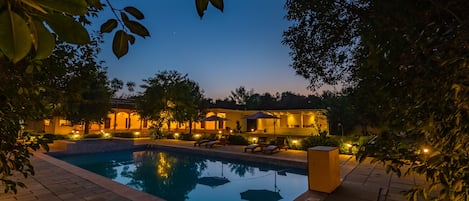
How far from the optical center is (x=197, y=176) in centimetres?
1055

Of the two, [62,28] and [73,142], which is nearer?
[62,28]

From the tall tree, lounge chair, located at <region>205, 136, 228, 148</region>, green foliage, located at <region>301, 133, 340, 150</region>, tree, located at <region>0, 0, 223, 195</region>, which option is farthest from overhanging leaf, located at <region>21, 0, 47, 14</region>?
lounge chair, located at <region>205, 136, 228, 148</region>

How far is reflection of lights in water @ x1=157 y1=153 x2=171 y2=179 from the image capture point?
1074 centimetres

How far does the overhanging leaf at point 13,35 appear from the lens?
0.42 metres

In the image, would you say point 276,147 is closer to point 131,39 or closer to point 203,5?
point 131,39

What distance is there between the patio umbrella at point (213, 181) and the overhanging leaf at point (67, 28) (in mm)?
9018

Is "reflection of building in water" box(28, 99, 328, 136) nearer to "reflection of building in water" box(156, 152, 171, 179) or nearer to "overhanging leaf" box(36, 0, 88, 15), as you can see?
"reflection of building in water" box(156, 152, 171, 179)

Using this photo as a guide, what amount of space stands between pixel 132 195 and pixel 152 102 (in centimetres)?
1640

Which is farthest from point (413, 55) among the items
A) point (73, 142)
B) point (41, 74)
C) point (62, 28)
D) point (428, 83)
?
point (73, 142)

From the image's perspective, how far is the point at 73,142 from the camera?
48.1ft

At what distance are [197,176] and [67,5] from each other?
10579 mm

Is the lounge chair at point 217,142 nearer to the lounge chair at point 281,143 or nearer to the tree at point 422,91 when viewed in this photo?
the lounge chair at point 281,143

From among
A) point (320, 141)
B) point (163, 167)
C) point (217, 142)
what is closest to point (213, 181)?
point (163, 167)

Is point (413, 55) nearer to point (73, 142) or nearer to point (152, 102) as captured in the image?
point (73, 142)
